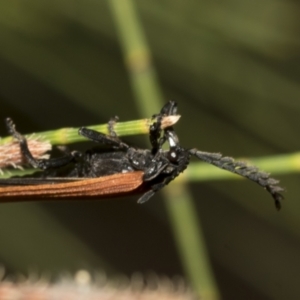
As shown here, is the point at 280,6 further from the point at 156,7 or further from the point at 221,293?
the point at 221,293

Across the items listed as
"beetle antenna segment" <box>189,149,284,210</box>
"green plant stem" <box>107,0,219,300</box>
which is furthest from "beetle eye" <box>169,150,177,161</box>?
Answer: "green plant stem" <box>107,0,219,300</box>

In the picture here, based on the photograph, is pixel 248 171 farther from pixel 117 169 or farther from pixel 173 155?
pixel 117 169

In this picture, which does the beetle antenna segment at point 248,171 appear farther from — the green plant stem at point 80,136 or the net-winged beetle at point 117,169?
the green plant stem at point 80,136

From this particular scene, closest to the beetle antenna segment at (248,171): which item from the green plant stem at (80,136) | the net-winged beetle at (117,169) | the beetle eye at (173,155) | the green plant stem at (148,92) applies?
the net-winged beetle at (117,169)

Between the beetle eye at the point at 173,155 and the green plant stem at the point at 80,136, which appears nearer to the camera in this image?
the green plant stem at the point at 80,136

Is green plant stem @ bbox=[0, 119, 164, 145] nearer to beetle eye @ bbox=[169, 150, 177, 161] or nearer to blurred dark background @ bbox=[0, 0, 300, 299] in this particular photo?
beetle eye @ bbox=[169, 150, 177, 161]

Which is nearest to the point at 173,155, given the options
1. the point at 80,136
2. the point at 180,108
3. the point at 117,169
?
the point at 117,169

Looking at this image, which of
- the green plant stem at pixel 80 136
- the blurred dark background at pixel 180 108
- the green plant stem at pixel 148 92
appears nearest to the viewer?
the green plant stem at pixel 80 136

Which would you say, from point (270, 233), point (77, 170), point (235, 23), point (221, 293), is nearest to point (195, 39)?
point (235, 23)
